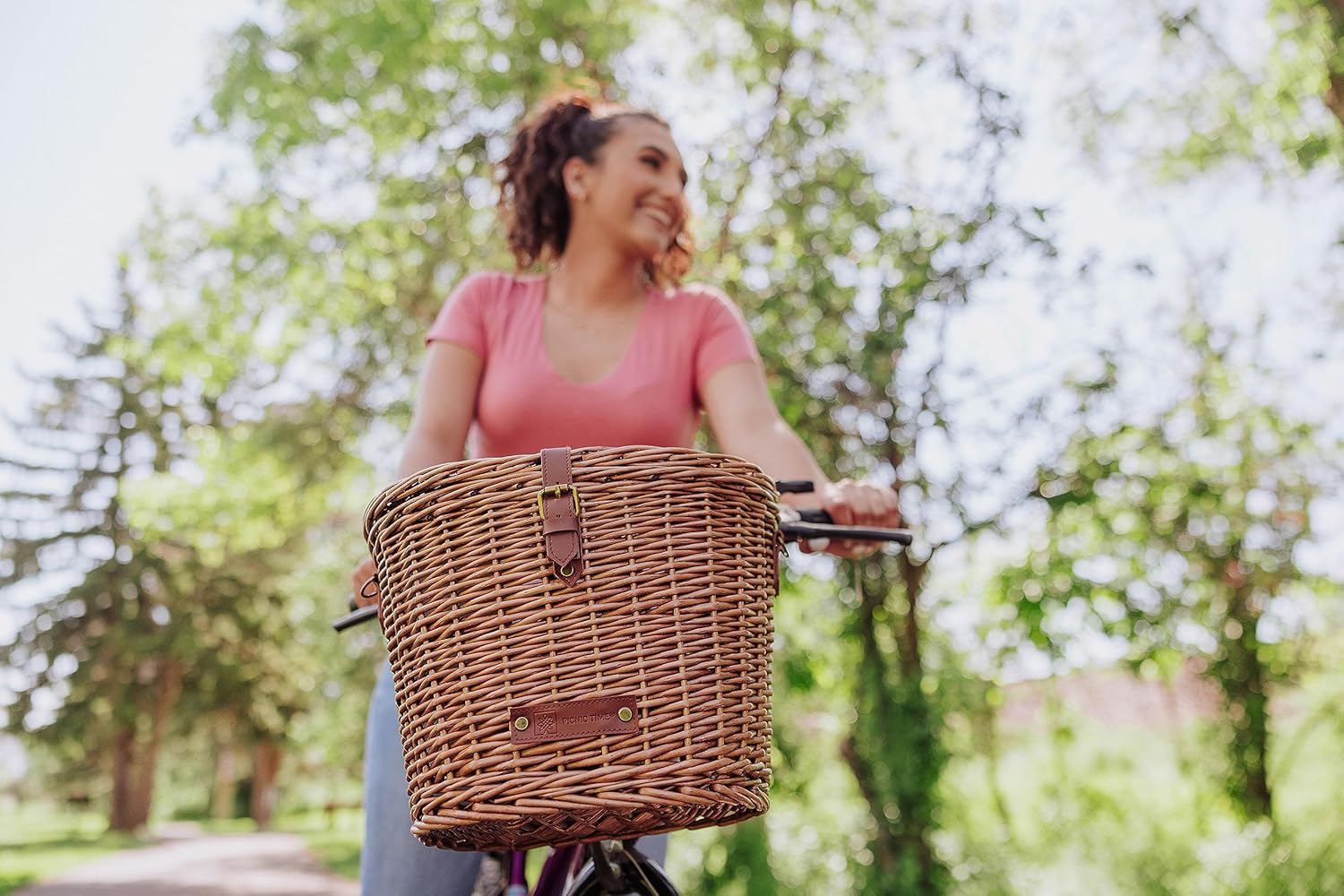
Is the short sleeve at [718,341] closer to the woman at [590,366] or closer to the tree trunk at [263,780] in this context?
the woman at [590,366]

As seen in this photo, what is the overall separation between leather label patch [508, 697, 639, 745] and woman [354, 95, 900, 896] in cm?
68

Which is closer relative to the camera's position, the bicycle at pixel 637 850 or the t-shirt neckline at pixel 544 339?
the bicycle at pixel 637 850

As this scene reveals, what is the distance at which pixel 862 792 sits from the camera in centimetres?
597

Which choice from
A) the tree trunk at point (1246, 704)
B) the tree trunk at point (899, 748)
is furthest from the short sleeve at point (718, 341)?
the tree trunk at point (1246, 704)

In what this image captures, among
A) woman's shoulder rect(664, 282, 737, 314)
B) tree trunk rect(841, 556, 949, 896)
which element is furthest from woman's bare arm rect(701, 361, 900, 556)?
tree trunk rect(841, 556, 949, 896)

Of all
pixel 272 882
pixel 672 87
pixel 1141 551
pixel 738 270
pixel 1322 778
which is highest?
pixel 672 87

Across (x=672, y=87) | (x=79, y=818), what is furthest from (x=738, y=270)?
(x=79, y=818)

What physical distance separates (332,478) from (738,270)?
573 cm

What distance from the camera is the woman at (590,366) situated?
2.09 meters

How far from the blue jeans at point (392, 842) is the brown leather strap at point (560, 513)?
0.79 m

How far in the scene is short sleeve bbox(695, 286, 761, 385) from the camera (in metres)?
2.33

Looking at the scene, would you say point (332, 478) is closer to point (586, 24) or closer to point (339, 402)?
point (339, 402)

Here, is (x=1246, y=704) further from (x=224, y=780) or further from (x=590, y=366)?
(x=224, y=780)

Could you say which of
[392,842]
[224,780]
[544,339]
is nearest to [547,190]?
[544,339]
